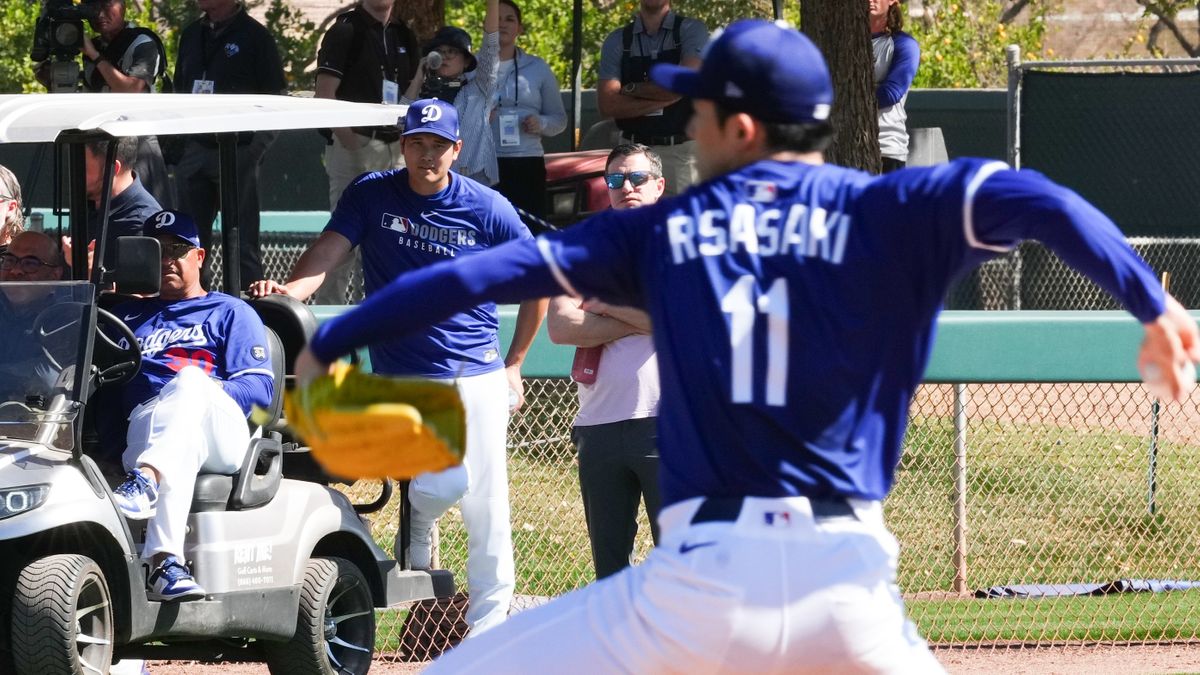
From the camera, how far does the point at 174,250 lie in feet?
20.0

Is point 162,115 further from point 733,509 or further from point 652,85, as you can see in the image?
point 652,85

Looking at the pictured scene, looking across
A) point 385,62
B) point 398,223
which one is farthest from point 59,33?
point 398,223

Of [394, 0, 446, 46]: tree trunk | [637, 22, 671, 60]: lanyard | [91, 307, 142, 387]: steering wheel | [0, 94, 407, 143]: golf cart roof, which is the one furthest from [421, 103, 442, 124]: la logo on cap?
[394, 0, 446, 46]: tree trunk

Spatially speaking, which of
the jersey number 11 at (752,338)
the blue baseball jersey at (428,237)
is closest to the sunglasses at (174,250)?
the blue baseball jersey at (428,237)

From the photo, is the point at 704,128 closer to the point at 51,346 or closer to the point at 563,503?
the point at 51,346

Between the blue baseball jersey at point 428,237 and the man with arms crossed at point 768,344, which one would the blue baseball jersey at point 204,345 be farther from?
the man with arms crossed at point 768,344

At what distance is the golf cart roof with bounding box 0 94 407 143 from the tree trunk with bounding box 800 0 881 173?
4.09 m

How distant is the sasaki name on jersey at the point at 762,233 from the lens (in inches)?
120

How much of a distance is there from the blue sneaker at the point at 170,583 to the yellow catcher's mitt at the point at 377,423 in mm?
2559

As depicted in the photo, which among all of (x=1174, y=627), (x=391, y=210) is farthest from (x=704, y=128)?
(x=1174, y=627)

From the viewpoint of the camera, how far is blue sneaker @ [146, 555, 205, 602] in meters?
5.53

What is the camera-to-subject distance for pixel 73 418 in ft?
17.7

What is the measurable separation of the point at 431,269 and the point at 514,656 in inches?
27.5

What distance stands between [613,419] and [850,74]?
4839mm
